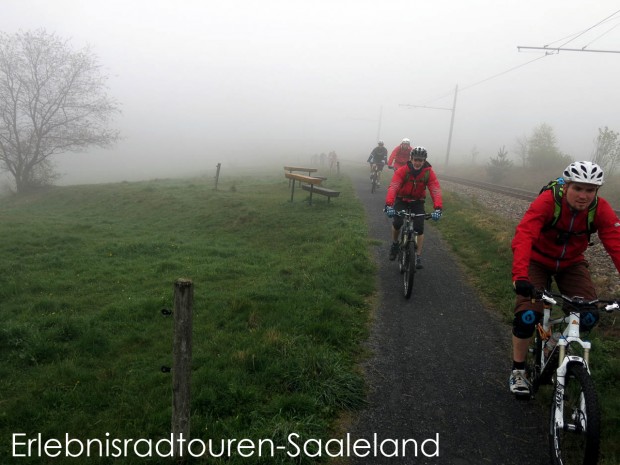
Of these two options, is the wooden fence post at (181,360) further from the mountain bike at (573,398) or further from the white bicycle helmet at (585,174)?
the white bicycle helmet at (585,174)

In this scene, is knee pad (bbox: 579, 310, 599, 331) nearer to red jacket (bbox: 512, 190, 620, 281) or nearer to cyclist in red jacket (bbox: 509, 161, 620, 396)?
cyclist in red jacket (bbox: 509, 161, 620, 396)

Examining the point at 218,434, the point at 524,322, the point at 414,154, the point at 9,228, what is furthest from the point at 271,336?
the point at 9,228

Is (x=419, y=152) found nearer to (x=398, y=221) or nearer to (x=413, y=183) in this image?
(x=413, y=183)

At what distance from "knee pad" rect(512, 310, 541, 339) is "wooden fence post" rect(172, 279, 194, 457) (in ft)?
9.49

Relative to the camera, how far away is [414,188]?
735 cm

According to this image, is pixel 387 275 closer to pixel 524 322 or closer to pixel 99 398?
pixel 524 322

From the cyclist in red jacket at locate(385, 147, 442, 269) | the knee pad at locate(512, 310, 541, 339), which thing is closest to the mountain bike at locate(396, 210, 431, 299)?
the cyclist in red jacket at locate(385, 147, 442, 269)

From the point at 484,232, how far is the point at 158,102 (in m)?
139

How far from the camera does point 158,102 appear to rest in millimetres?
130875

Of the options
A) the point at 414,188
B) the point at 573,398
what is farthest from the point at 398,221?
the point at 573,398

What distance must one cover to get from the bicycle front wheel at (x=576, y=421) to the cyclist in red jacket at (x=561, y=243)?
0.57 metres

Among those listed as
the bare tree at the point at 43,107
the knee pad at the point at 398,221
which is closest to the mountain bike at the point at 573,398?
the knee pad at the point at 398,221

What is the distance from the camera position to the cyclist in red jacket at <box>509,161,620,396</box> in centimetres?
351

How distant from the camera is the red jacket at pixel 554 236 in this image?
3.58m
